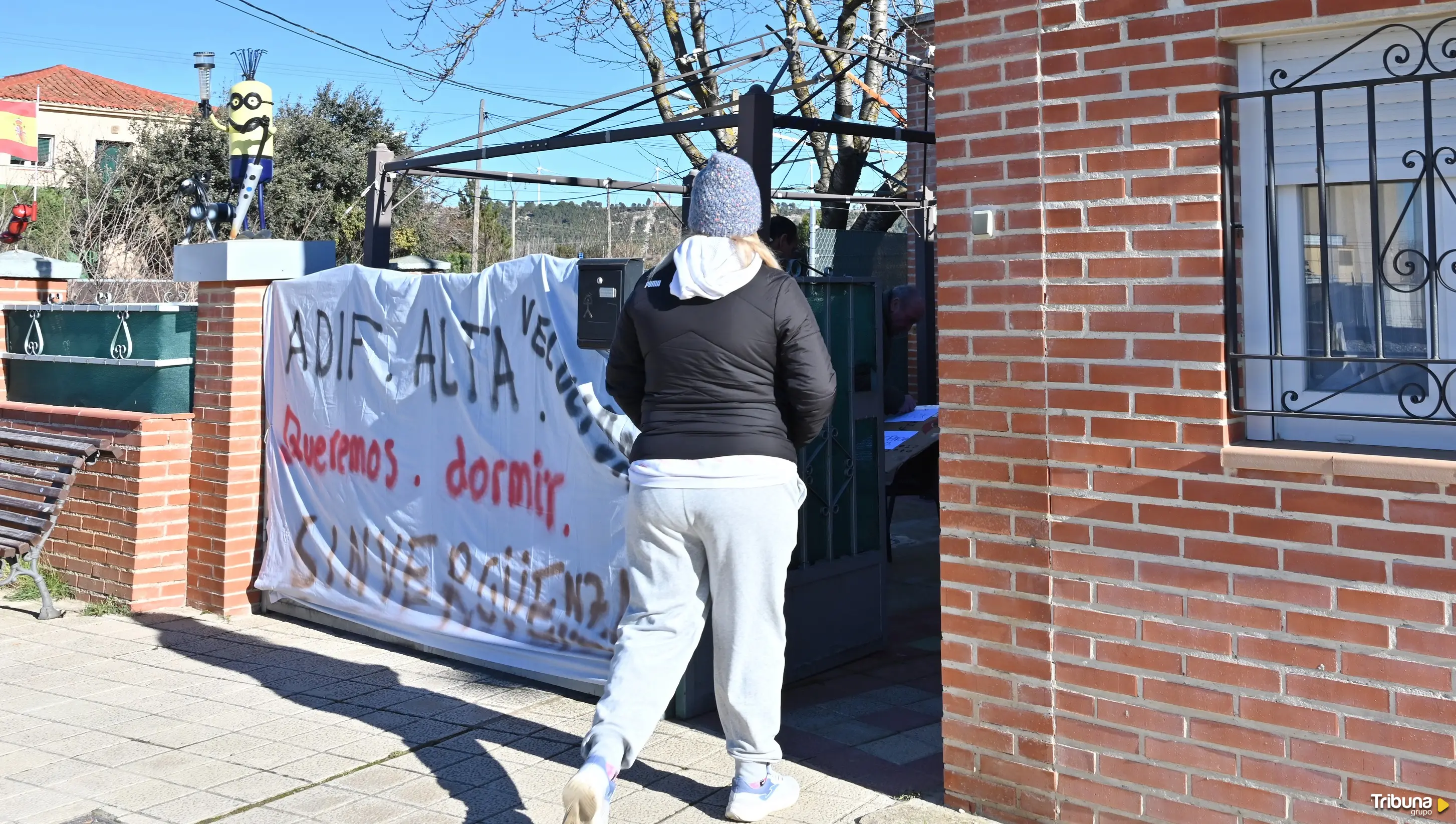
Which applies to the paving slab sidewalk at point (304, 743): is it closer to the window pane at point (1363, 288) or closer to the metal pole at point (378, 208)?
the window pane at point (1363, 288)

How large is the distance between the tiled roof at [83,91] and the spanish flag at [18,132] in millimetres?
35266

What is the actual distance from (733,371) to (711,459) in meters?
0.27

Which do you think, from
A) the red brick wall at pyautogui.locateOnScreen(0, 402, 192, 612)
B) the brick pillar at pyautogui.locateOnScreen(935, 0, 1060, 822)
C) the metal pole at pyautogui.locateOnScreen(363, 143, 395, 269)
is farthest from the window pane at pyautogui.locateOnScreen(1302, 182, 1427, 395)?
the red brick wall at pyautogui.locateOnScreen(0, 402, 192, 612)

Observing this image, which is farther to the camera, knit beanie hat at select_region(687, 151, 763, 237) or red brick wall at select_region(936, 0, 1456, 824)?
knit beanie hat at select_region(687, 151, 763, 237)

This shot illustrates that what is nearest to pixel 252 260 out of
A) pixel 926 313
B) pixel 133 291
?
pixel 926 313

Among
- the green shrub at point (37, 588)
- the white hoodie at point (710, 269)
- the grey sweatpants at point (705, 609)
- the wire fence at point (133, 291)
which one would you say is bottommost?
the green shrub at point (37, 588)

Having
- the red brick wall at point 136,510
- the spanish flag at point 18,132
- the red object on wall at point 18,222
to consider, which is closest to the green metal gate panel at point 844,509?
the red brick wall at point 136,510

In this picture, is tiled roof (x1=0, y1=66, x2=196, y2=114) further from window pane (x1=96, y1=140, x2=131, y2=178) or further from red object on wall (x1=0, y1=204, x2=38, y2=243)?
red object on wall (x1=0, y1=204, x2=38, y2=243)

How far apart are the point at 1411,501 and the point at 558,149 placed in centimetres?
459

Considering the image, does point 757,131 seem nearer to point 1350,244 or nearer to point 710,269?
point 710,269

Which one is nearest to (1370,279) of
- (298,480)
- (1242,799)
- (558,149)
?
(1242,799)

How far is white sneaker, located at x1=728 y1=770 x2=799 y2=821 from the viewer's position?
3.83m

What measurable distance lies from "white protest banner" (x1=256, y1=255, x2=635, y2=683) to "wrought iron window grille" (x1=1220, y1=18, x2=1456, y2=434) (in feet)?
8.27

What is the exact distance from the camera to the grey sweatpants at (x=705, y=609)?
358cm
